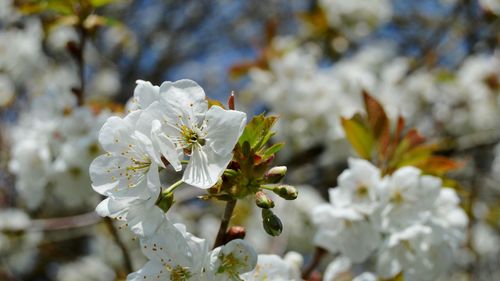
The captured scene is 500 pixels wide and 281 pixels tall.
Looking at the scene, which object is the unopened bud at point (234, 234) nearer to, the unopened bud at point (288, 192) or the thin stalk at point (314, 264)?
the unopened bud at point (288, 192)

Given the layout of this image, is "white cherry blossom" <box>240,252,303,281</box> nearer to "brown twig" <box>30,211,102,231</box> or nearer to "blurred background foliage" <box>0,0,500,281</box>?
"blurred background foliage" <box>0,0,500,281</box>

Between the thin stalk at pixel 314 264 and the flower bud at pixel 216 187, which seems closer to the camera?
the flower bud at pixel 216 187

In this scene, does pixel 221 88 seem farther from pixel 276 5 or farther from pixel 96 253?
pixel 96 253

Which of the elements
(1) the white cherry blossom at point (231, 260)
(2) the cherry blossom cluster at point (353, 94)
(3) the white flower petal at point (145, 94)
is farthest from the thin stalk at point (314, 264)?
(2) the cherry blossom cluster at point (353, 94)

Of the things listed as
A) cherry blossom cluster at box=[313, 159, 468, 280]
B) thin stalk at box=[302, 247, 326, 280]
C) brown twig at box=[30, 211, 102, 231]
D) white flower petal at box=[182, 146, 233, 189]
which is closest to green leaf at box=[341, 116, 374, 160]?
cherry blossom cluster at box=[313, 159, 468, 280]

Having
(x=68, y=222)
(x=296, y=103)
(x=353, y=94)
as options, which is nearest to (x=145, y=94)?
(x=68, y=222)

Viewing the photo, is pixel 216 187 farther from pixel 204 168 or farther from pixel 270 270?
pixel 270 270

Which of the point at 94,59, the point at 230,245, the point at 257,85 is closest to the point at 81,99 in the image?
the point at 230,245
